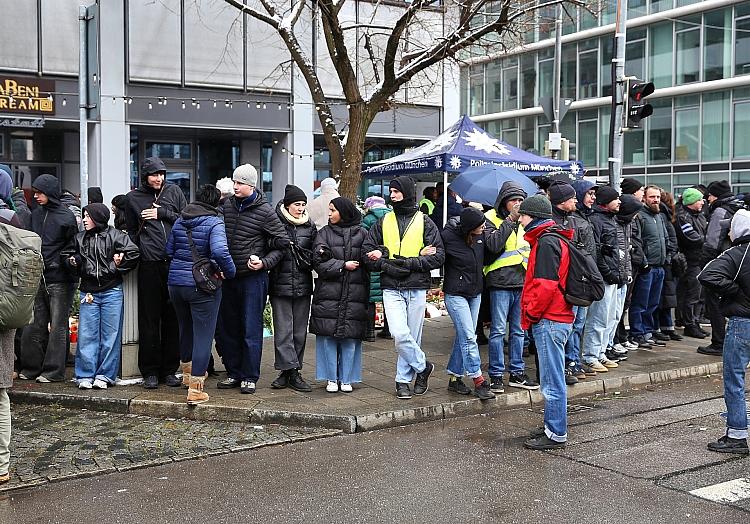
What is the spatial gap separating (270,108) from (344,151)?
19.4ft

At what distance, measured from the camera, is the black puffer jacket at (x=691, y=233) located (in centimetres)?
1175

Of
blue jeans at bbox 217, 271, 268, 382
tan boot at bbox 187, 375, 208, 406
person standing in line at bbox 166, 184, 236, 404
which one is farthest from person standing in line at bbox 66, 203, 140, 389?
tan boot at bbox 187, 375, 208, 406

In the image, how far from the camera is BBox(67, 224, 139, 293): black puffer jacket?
25.7 feet

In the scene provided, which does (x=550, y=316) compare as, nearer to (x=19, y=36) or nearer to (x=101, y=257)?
(x=101, y=257)

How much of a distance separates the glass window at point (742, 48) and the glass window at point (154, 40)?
78.1 ft

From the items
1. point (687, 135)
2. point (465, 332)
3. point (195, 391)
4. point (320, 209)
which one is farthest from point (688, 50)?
point (195, 391)

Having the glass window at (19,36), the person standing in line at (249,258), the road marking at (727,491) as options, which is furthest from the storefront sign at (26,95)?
the road marking at (727,491)

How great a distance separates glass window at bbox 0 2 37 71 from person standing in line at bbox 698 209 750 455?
1469 cm

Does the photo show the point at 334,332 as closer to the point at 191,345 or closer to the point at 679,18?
the point at 191,345

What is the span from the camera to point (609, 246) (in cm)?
941

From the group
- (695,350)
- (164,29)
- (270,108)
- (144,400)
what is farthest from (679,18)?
(144,400)

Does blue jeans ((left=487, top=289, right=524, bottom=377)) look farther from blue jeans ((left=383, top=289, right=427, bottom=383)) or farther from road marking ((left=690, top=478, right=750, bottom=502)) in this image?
road marking ((left=690, top=478, right=750, bottom=502))

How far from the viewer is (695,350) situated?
1105cm

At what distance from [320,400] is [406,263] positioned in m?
1.52
